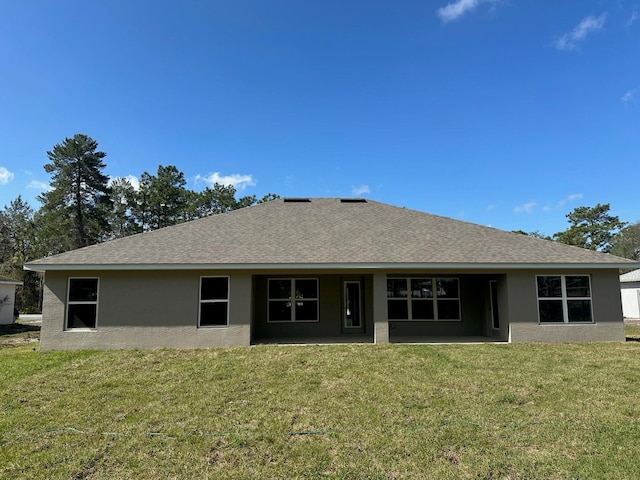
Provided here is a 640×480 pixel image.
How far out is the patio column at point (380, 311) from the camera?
11.8 metres

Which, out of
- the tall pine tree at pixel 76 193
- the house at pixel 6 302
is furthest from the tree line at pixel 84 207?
the house at pixel 6 302

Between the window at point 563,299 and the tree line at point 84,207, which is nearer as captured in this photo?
the window at point 563,299

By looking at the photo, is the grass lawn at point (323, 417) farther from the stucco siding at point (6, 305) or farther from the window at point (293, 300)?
the stucco siding at point (6, 305)

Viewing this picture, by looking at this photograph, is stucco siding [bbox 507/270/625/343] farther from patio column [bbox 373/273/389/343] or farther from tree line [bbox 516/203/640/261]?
tree line [bbox 516/203/640/261]

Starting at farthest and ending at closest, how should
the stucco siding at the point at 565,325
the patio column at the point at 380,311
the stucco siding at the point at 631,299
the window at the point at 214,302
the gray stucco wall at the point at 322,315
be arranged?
the stucco siding at the point at 631,299 → the gray stucco wall at the point at 322,315 → the stucco siding at the point at 565,325 → the patio column at the point at 380,311 → the window at the point at 214,302

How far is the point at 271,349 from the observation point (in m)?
10.9

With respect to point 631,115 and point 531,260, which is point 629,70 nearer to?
point 631,115

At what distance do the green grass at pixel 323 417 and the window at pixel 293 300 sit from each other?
4.05 metres

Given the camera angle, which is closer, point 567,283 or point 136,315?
point 136,315

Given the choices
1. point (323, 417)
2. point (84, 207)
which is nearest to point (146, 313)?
point (323, 417)

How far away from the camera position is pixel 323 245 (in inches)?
503

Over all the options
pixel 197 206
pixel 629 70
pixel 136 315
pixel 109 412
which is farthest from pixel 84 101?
pixel 197 206

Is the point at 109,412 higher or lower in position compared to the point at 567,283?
lower

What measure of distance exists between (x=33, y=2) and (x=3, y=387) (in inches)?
379
